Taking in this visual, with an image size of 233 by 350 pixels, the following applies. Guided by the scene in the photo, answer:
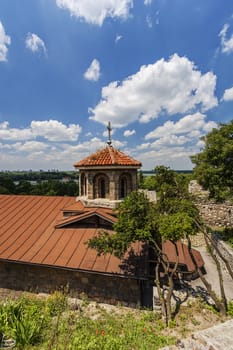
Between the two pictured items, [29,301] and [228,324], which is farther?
[29,301]

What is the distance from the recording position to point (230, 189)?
12.2 meters

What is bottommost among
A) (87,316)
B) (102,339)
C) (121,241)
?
(87,316)

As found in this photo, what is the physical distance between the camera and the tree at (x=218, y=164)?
11.8 m

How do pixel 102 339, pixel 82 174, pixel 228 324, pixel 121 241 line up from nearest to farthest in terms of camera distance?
pixel 228 324, pixel 102 339, pixel 121 241, pixel 82 174

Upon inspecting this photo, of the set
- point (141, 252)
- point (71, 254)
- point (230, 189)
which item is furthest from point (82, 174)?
point (230, 189)

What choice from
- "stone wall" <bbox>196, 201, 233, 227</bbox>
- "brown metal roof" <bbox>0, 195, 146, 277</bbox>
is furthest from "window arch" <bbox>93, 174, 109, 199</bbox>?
"stone wall" <bbox>196, 201, 233, 227</bbox>

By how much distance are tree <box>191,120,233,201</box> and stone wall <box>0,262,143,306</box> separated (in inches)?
301

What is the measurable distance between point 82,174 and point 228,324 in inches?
372

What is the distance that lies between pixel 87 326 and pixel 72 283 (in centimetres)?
258

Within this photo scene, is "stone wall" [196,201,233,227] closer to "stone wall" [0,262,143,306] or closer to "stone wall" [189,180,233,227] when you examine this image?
"stone wall" [189,180,233,227]

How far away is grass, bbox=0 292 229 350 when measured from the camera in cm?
509

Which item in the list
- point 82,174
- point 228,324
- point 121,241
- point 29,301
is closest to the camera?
point 228,324

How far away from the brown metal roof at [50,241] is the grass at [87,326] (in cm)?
147

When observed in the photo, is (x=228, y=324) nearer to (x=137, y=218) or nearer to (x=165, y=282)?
(x=137, y=218)
